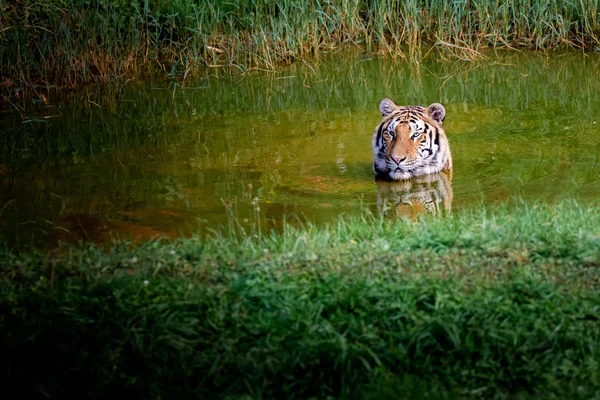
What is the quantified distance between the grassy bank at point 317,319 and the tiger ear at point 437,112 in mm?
3538

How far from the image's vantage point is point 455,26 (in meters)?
14.4

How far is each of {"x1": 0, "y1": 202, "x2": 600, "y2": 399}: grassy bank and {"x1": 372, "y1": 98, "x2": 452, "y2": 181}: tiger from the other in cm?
304

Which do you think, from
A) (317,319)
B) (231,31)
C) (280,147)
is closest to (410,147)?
(280,147)

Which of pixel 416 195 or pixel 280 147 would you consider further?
pixel 280 147

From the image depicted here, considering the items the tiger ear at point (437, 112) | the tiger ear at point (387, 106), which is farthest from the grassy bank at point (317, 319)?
the tiger ear at point (387, 106)

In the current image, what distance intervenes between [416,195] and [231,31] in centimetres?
651

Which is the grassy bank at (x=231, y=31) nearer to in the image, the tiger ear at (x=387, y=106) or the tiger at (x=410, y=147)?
the tiger ear at (x=387, y=106)

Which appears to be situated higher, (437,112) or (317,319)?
(437,112)

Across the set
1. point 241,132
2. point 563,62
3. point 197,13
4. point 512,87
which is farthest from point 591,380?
point 197,13

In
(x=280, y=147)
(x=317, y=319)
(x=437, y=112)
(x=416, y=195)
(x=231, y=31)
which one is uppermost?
(x=231, y=31)

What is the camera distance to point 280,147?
34.7 feet

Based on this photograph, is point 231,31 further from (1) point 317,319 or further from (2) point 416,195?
(1) point 317,319

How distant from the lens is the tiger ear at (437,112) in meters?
9.59

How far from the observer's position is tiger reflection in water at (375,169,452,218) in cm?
848
